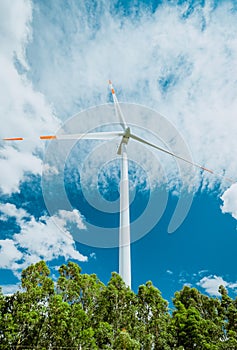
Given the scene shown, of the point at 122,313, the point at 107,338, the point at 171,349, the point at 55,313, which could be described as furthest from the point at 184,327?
the point at 55,313

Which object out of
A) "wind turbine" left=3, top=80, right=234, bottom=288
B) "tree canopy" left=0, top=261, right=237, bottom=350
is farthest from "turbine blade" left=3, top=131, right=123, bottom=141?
"tree canopy" left=0, top=261, right=237, bottom=350

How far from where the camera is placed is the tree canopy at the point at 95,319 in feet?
63.2

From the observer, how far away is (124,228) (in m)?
31.3

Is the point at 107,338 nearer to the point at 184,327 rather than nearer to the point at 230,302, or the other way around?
the point at 184,327

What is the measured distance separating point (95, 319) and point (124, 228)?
10248 mm

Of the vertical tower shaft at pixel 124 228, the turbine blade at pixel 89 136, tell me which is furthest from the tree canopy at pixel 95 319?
the turbine blade at pixel 89 136

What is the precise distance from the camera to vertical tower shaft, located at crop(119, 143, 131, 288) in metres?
28.6

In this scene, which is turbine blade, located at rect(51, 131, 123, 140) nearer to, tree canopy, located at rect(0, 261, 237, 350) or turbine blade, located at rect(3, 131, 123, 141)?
turbine blade, located at rect(3, 131, 123, 141)

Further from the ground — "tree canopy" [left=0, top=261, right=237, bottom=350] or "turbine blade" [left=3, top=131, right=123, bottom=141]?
"turbine blade" [left=3, top=131, right=123, bottom=141]

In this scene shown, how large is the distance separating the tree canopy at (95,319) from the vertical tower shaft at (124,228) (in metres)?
3.15

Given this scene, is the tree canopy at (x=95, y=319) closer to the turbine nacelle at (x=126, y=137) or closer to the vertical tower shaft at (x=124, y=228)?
the vertical tower shaft at (x=124, y=228)

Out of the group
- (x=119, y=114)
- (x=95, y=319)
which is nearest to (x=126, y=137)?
(x=119, y=114)

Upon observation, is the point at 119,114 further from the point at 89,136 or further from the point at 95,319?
the point at 95,319

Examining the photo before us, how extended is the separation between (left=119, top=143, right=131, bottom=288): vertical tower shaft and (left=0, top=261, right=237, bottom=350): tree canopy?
315cm
